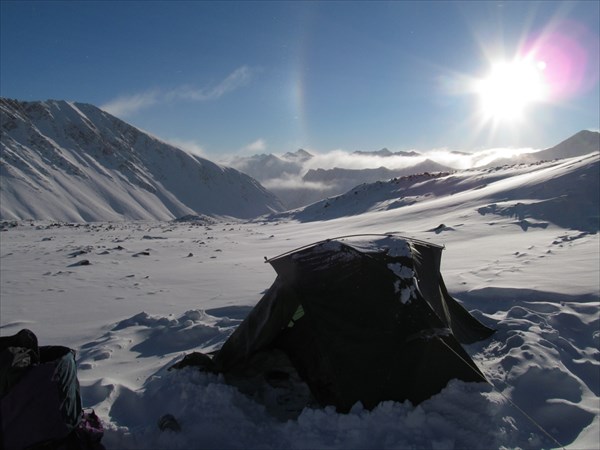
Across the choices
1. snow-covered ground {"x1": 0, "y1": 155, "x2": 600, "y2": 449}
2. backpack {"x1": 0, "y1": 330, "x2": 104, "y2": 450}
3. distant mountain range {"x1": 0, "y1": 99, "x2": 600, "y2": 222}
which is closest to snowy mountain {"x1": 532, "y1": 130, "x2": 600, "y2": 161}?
distant mountain range {"x1": 0, "y1": 99, "x2": 600, "y2": 222}

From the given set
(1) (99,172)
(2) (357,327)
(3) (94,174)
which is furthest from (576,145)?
(2) (357,327)

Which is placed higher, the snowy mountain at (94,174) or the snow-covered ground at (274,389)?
the snowy mountain at (94,174)

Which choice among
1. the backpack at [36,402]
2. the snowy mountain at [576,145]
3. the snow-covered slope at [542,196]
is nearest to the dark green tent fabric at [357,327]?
the backpack at [36,402]

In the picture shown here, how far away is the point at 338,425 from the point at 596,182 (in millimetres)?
19728

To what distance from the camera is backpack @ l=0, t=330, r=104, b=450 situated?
10.5 ft

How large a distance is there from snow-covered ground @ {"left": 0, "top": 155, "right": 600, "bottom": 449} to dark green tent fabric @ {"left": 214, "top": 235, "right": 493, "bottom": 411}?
9.8 inches

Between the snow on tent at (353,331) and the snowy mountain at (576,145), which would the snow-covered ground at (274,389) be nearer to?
the snow on tent at (353,331)

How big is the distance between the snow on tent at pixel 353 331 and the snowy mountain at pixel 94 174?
3929 inches

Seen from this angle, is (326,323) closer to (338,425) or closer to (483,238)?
(338,425)

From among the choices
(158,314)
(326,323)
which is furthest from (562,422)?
(158,314)

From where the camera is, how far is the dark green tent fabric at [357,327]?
4.35m

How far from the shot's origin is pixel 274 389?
4930mm

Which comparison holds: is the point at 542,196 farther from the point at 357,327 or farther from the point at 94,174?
the point at 94,174

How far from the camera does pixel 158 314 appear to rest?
8711 mm
